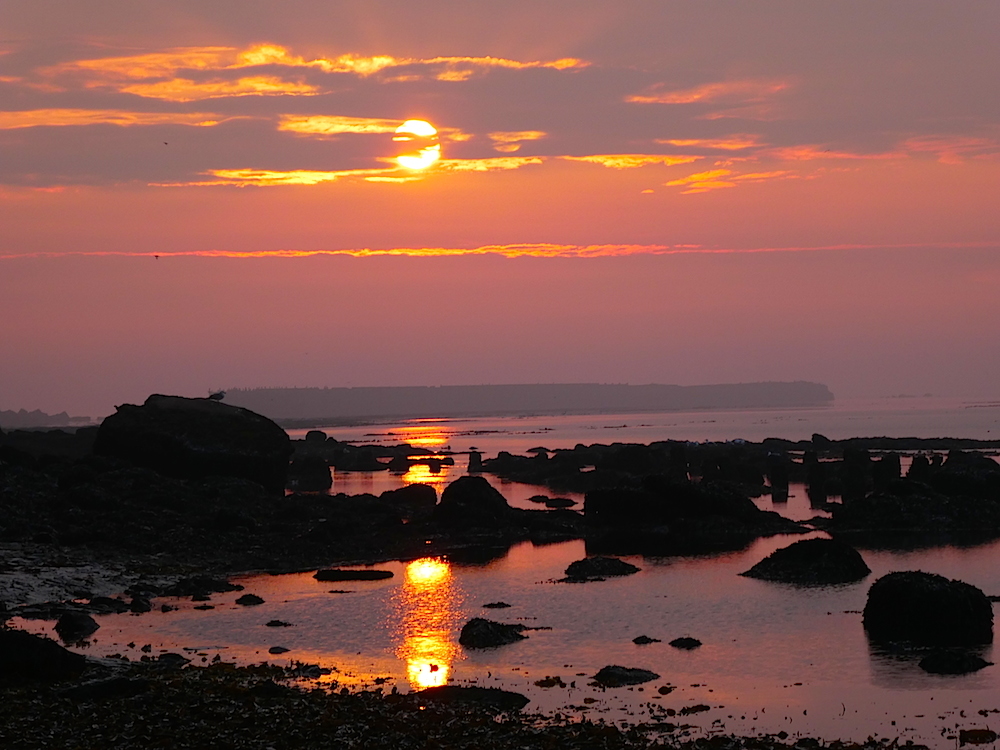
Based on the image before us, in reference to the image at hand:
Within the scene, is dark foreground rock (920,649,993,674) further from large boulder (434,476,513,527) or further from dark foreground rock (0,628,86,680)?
large boulder (434,476,513,527)

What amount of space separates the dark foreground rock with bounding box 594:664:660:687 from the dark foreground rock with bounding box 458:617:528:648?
5.76 meters

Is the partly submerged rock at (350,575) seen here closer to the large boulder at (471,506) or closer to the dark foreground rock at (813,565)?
the large boulder at (471,506)

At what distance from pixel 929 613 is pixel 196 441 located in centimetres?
5482

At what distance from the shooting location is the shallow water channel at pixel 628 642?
28.2 meters

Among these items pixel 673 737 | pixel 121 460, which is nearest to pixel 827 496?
pixel 121 460

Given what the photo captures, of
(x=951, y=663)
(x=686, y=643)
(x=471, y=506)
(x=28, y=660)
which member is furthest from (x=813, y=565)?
(x=28, y=660)

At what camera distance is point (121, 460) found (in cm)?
7731

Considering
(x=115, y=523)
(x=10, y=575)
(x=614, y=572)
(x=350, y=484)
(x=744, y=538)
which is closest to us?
(x=10, y=575)

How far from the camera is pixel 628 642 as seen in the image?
38.0 meters

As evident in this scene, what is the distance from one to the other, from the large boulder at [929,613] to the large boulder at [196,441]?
167 feet

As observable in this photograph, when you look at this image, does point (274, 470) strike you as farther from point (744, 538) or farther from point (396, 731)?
point (396, 731)

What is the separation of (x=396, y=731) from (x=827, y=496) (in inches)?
3047

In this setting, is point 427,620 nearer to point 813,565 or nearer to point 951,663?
point 951,663

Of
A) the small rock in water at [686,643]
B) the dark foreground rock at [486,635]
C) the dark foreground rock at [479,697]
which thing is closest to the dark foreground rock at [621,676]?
the dark foreground rock at [479,697]
